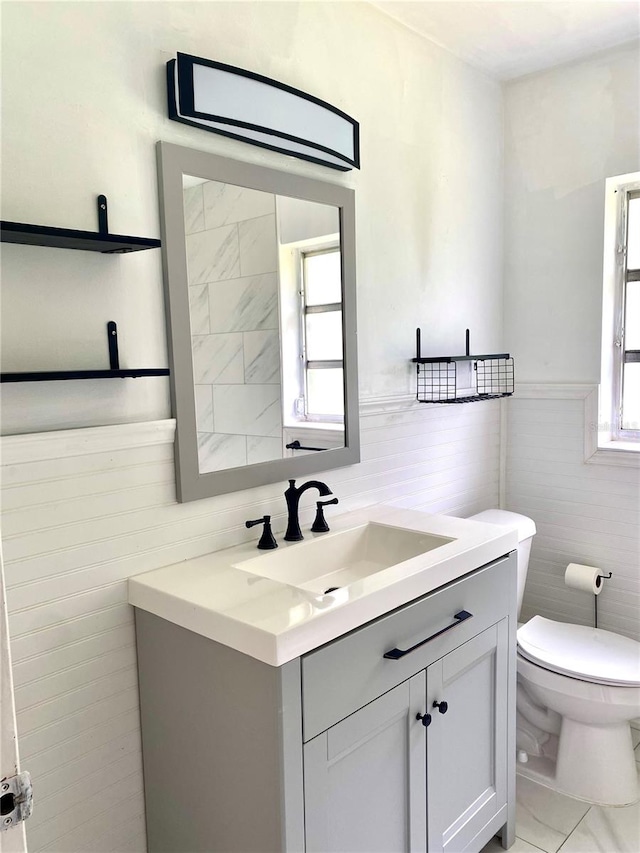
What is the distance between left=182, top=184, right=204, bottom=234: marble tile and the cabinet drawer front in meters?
1.02

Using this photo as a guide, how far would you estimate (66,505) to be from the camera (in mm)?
1376

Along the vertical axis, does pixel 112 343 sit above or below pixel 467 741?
above

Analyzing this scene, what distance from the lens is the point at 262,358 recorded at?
5.84 ft

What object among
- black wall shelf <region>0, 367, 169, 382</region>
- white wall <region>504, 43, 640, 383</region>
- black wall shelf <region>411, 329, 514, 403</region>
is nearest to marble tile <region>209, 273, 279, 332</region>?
black wall shelf <region>0, 367, 169, 382</region>

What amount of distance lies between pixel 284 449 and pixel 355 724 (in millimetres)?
773

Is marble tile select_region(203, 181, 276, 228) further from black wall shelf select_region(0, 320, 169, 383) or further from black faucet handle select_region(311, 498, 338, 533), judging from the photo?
black faucet handle select_region(311, 498, 338, 533)

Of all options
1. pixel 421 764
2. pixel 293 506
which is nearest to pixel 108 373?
pixel 293 506

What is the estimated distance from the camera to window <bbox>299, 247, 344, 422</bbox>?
1912mm

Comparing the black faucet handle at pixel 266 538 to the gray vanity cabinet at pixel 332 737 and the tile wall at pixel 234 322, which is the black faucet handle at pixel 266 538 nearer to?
the tile wall at pixel 234 322

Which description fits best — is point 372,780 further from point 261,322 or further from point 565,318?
point 565,318

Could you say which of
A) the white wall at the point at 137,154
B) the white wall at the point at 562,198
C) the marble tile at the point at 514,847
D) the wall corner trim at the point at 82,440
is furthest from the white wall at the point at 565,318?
the wall corner trim at the point at 82,440

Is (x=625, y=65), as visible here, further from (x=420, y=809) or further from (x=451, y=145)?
(x=420, y=809)

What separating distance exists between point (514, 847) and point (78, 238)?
6.74ft

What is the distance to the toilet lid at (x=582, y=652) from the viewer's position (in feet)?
6.69
